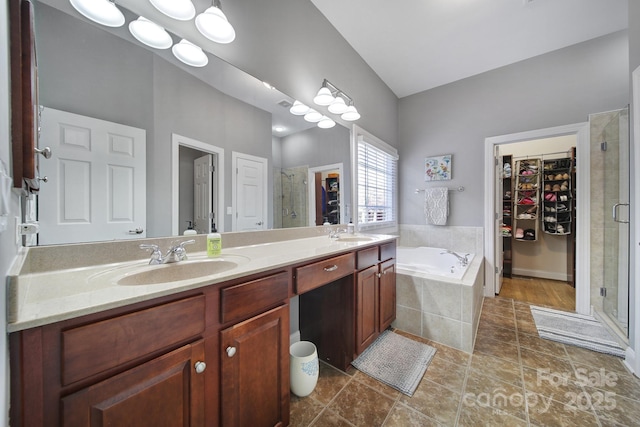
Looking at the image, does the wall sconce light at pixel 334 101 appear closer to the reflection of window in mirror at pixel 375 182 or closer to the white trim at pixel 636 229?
the reflection of window in mirror at pixel 375 182

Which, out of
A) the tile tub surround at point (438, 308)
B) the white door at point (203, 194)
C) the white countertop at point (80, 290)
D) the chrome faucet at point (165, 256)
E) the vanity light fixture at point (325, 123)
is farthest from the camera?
the vanity light fixture at point (325, 123)

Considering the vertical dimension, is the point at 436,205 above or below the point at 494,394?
above

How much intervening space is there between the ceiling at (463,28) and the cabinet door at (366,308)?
2.18 m

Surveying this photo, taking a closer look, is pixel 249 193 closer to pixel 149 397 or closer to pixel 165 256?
pixel 165 256

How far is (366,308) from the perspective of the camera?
163 centimetres

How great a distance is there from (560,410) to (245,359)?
1.64 metres

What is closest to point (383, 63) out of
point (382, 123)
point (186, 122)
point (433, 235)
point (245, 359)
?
point (382, 123)

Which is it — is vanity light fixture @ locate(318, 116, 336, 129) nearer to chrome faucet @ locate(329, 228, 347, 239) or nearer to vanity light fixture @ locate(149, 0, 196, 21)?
chrome faucet @ locate(329, 228, 347, 239)

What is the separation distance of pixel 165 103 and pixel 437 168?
3060mm

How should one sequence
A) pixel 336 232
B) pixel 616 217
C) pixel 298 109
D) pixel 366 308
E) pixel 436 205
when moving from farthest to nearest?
1. pixel 436 205
2. pixel 336 232
3. pixel 616 217
4. pixel 298 109
5. pixel 366 308

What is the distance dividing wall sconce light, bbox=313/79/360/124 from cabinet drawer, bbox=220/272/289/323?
1521mm

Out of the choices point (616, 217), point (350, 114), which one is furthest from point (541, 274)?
point (350, 114)

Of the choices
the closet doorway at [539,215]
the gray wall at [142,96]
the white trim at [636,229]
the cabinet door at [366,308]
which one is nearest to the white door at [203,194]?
the gray wall at [142,96]

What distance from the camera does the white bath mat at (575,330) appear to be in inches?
70.2
